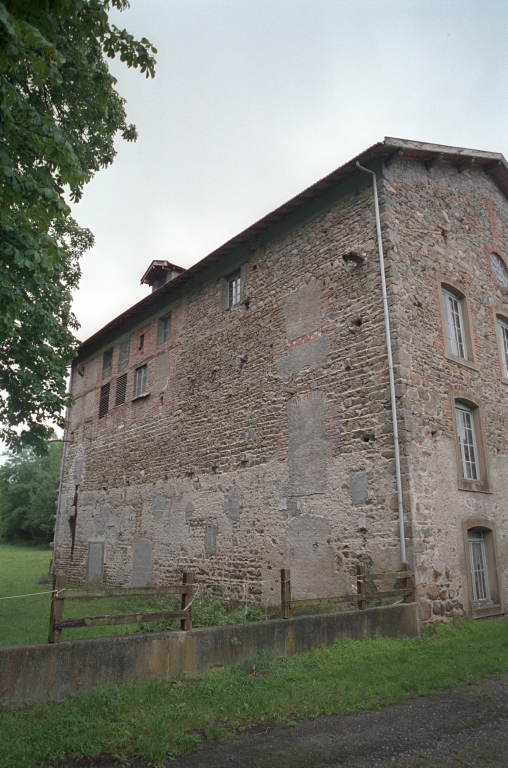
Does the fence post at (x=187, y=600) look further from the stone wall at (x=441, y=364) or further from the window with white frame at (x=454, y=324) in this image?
the window with white frame at (x=454, y=324)

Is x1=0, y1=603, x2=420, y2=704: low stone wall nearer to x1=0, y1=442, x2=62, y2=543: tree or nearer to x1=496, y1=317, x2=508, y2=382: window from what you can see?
x1=496, y1=317, x2=508, y2=382: window

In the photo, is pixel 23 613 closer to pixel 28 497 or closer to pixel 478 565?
pixel 478 565

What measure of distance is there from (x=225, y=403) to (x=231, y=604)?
4395 mm

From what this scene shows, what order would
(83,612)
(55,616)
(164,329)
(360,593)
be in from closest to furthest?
(55,616), (360,593), (83,612), (164,329)

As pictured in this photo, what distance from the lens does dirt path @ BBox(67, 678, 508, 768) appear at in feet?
13.2

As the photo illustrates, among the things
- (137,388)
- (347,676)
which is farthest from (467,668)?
(137,388)

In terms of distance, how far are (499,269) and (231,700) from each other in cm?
1133

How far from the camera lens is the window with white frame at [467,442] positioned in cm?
1042

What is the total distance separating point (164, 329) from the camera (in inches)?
652

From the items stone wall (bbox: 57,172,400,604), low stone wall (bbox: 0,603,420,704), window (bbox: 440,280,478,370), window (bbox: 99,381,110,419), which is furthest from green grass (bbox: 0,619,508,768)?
window (bbox: 99,381,110,419)

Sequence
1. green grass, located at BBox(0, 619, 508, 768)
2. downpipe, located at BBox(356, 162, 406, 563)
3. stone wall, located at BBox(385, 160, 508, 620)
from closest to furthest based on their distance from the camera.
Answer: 1. green grass, located at BBox(0, 619, 508, 768)
2. downpipe, located at BBox(356, 162, 406, 563)
3. stone wall, located at BBox(385, 160, 508, 620)

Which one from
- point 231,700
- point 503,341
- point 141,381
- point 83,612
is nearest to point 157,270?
point 141,381

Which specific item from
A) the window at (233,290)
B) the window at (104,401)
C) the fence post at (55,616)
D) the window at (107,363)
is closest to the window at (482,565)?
the fence post at (55,616)

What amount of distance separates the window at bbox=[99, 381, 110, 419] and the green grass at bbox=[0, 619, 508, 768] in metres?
12.9
